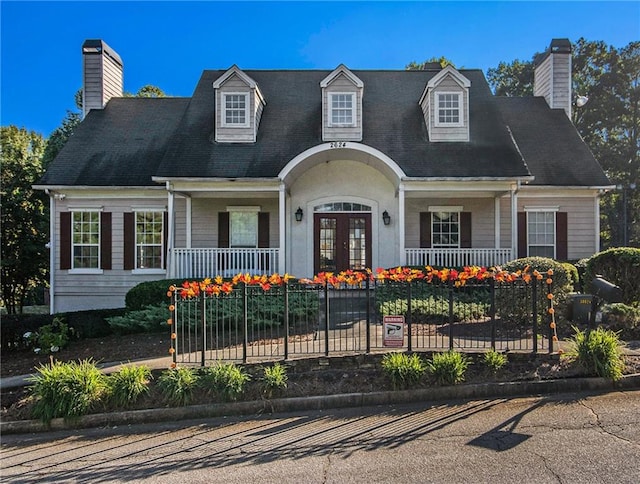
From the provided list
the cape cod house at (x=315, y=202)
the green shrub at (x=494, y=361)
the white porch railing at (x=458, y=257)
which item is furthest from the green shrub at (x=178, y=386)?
the white porch railing at (x=458, y=257)

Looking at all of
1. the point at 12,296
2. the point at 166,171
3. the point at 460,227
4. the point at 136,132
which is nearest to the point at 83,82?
the point at 136,132

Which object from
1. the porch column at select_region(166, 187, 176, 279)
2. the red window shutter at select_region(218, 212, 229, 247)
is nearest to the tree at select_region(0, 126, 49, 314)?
the porch column at select_region(166, 187, 176, 279)

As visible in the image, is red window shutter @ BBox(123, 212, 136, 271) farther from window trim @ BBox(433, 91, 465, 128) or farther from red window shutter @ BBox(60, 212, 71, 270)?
window trim @ BBox(433, 91, 465, 128)

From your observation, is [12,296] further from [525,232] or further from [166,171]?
[525,232]

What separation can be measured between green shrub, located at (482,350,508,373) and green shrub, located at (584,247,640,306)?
396cm

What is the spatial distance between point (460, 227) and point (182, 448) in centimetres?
1159

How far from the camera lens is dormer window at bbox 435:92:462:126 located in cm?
1402

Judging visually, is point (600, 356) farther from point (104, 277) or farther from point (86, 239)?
point (86, 239)

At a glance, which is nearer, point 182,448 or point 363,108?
point 182,448

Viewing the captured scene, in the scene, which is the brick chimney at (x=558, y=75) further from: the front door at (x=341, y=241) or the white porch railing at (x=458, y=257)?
the front door at (x=341, y=241)

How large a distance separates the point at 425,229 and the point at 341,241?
9.16 feet

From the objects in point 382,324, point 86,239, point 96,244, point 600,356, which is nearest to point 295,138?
point 96,244

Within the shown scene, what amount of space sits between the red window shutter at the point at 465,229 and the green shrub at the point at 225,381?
10.1 m

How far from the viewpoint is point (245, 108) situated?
46.8 ft
